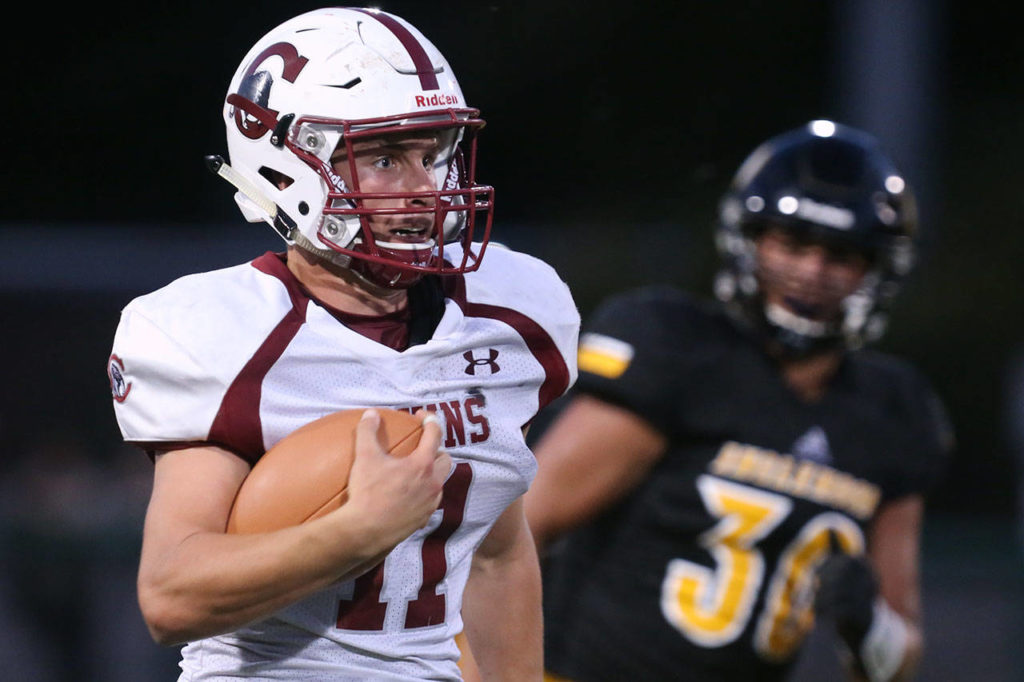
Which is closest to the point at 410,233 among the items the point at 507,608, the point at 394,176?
the point at 394,176

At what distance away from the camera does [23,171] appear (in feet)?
25.4

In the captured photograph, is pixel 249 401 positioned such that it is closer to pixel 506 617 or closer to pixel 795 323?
pixel 506 617

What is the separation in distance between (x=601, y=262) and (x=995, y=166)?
8.92 ft

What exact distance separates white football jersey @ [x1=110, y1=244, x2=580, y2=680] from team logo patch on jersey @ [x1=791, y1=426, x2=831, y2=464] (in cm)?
116

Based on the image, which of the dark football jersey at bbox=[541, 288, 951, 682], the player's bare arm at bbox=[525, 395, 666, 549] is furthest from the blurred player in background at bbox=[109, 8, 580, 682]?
the dark football jersey at bbox=[541, 288, 951, 682]

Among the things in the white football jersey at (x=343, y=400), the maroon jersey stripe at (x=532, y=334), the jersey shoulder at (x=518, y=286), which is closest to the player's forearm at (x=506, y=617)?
the white football jersey at (x=343, y=400)

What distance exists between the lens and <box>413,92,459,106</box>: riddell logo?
6.82ft

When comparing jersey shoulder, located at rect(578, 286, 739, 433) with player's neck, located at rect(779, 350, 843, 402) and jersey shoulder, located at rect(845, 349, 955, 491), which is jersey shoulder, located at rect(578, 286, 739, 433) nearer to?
player's neck, located at rect(779, 350, 843, 402)

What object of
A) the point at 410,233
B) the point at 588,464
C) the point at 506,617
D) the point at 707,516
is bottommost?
the point at 707,516

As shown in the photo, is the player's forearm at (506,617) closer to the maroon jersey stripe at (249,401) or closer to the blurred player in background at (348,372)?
the blurred player in background at (348,372)

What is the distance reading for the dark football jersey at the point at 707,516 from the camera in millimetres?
3146

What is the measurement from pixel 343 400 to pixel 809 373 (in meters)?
1.66

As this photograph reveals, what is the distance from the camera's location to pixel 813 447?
3.25 meters

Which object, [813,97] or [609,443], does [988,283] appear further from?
[609,443]
